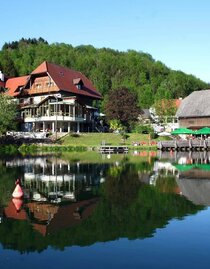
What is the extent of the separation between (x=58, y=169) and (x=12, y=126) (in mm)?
35969

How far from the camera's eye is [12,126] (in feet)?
221

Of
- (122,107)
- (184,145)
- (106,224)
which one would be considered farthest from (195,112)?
(106,224)

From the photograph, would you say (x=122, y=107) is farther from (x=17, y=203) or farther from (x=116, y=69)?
(x=116, y=69)

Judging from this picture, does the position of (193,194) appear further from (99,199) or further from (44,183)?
(44,183)

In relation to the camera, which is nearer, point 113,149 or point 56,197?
point 56,197

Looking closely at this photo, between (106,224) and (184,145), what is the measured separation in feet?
171

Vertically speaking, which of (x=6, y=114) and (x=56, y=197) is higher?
(x=6, y=114)

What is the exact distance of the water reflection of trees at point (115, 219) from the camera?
42.2ft

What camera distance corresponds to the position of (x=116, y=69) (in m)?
147

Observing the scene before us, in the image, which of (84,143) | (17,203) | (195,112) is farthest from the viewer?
(195,112)

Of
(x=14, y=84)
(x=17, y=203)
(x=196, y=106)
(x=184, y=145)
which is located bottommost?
(x=17, y=203)

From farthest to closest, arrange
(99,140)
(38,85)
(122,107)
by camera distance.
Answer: (38,85), (122,107), (99,140)

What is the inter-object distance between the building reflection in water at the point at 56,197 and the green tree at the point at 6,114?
32506 mm

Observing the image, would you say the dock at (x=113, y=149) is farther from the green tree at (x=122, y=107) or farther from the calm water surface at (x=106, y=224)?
the calm water surface at (x=106, y=224)
